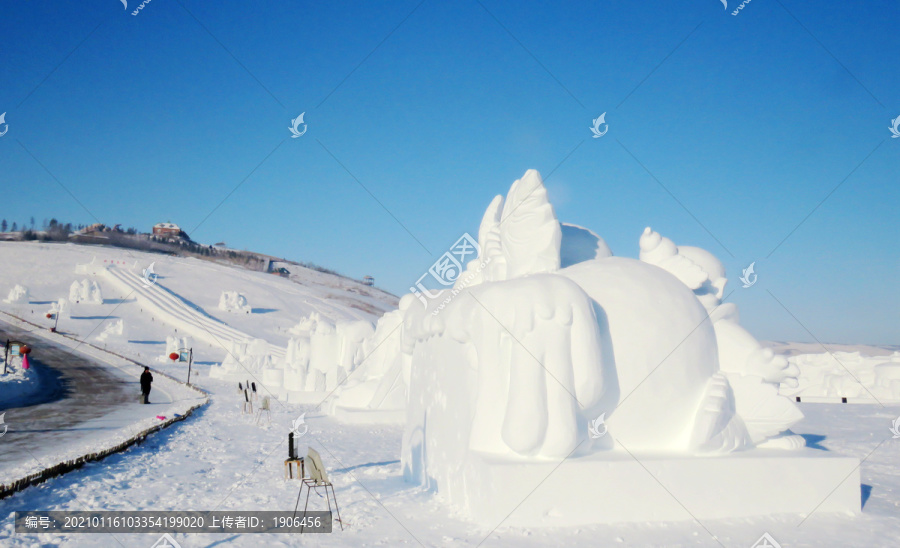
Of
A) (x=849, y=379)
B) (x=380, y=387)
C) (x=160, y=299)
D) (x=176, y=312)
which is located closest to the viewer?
(x=380, y=387)

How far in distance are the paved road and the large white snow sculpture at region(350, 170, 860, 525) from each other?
5.90 m

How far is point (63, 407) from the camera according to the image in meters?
17.0

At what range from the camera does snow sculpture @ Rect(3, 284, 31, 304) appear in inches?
1849

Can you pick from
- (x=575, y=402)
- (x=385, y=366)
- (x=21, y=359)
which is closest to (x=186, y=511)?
(x=575, y=402)

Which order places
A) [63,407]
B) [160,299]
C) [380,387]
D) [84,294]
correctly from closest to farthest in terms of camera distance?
[380,387]
[63,407]
[84,294]
[160,299]

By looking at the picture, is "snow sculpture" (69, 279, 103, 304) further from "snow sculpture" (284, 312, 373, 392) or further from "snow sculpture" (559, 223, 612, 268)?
"snow sculpture" (559, 223, 612, 268)

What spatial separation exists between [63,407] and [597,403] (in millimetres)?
16307

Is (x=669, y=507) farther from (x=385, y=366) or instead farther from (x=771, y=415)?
(x=385, y=366)

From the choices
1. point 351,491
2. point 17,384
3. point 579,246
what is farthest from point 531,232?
point 17,384

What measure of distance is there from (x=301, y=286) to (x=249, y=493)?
7028 centimetres

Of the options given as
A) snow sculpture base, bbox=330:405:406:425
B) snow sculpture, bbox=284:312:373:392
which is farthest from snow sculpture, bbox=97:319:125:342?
snow sculpture base, bbox=330:405:406:425

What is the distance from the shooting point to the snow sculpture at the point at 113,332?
127ft

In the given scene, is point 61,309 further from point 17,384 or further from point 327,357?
point 327,357

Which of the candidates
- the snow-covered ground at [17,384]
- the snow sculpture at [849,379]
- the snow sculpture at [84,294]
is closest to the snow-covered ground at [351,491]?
the snow sculpture at [849,379]
